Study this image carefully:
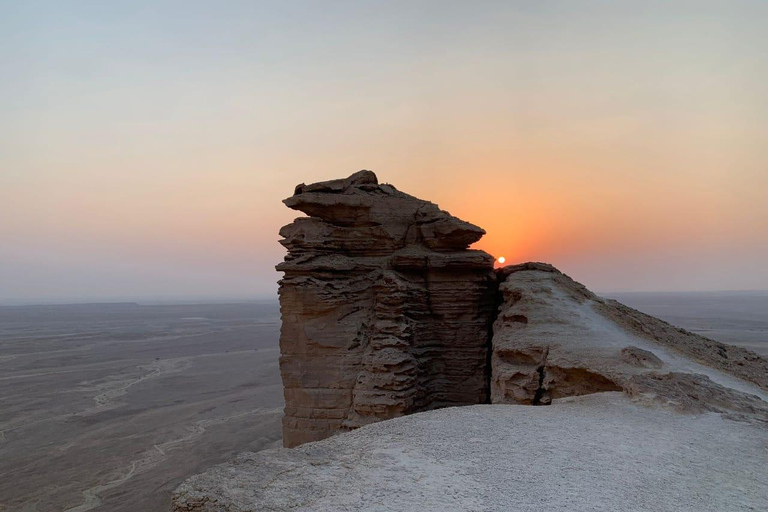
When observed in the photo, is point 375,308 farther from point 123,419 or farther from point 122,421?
point 123,419

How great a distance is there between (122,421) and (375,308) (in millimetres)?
17936

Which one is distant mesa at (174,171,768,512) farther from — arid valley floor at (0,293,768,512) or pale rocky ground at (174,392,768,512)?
arid valley floor at (0,293,768,512)

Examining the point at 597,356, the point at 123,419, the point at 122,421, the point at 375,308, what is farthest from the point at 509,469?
the point at 123,419

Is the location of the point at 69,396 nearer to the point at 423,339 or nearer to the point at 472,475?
the point at 423,339

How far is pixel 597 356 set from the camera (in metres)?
10.7

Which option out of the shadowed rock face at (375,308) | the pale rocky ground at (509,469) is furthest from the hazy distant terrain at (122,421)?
the pale rocky ground at (509,469)

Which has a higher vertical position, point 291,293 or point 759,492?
point 291,293

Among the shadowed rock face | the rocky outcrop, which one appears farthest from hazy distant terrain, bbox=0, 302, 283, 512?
the rocky outcrop

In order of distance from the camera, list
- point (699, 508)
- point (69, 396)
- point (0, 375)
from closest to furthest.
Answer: point (699, 508) < point (69, 396) < point (0, 375)

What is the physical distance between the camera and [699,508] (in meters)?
5.07

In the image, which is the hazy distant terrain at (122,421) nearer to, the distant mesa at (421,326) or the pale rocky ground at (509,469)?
the distant mesa at (421,326)

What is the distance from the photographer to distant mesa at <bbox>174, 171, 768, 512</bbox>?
11805 millimetres

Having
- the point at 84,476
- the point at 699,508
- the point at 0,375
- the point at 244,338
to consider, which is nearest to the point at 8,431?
the point at 84,476

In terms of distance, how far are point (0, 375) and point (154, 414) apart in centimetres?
2012
